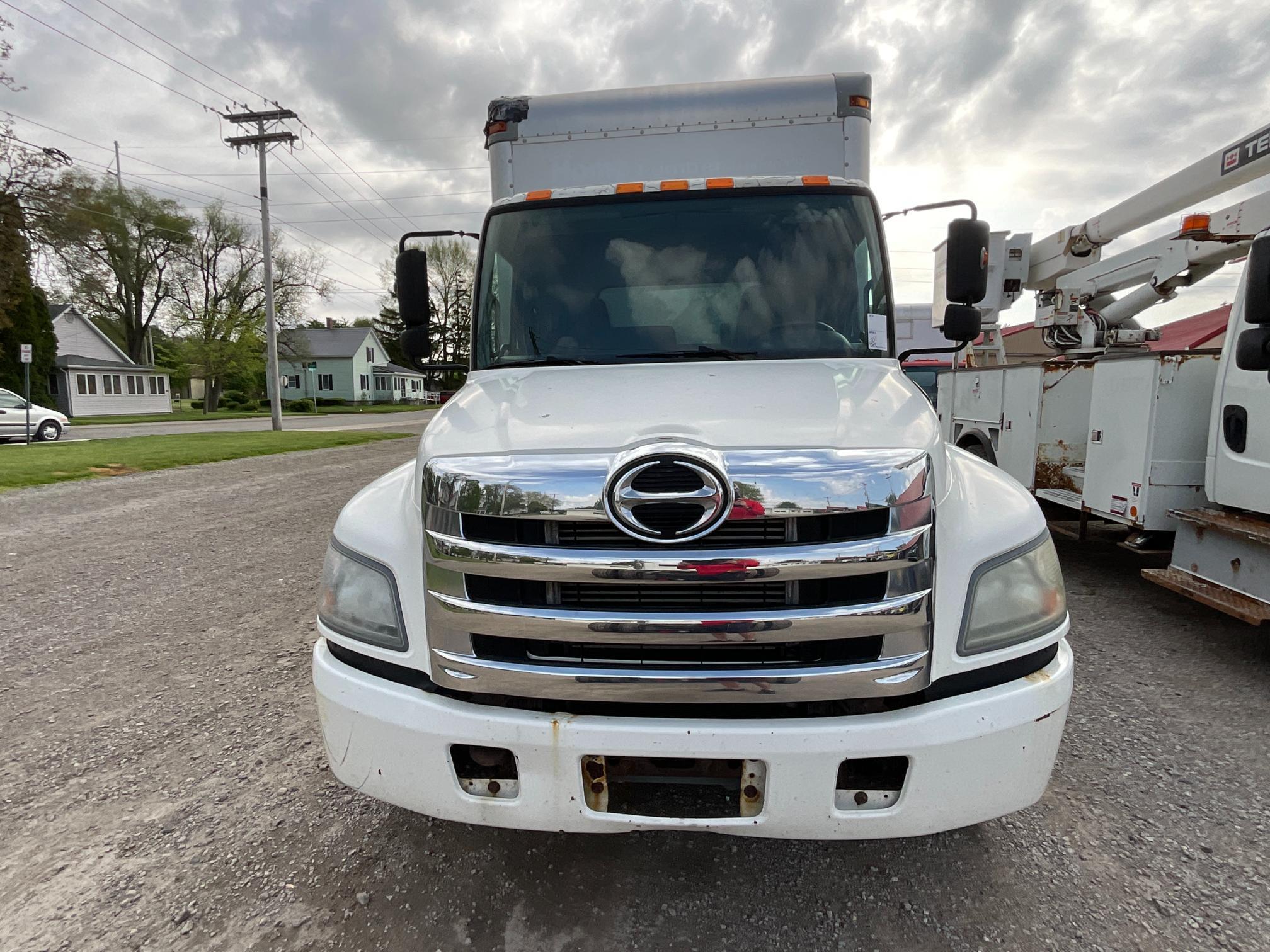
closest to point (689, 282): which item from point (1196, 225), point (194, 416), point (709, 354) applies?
point (709, 354)

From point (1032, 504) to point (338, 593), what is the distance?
2.09 meters

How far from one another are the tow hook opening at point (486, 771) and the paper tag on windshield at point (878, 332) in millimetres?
2109

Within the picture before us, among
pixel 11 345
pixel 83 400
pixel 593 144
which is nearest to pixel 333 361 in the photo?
pixel 83 400

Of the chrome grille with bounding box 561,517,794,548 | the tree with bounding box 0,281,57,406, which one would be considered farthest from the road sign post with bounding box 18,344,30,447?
the chrome grille with bounding box 561,517,794,548

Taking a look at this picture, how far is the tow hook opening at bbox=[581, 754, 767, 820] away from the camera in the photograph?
5.55ft

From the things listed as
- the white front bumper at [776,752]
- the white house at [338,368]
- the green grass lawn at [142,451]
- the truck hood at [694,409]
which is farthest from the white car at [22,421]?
the white house at [338,368]

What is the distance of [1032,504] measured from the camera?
6.83 feet

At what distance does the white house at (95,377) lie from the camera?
38.2 metres

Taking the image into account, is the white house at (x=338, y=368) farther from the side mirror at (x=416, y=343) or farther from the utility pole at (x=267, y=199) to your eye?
the side mirror at (x=416, y=343)

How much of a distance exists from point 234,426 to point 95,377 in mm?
20267

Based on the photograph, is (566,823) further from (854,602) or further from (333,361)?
(333,361)

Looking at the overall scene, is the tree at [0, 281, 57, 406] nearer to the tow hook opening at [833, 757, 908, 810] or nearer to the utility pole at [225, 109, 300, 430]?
the utility pole at [225, 109, 300, 430]

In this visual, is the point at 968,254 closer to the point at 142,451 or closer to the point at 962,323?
the point at 962,323

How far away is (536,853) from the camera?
7.42 ft
